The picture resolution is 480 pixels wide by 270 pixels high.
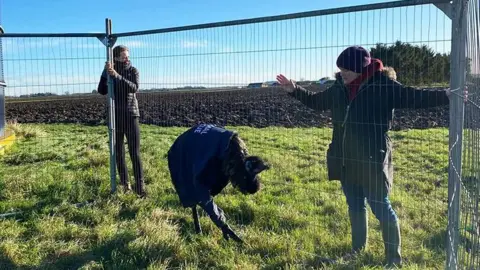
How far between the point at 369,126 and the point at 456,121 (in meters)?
0.66

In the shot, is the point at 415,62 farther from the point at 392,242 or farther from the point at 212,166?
the point at 212,166

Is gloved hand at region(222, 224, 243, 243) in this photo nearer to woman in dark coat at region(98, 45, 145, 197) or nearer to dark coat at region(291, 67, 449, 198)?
dark coat at region(291, 67, 449, 198)

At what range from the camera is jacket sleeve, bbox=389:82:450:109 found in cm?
354

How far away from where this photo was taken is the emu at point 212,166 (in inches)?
153

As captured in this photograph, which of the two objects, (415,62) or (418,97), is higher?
(415,62)

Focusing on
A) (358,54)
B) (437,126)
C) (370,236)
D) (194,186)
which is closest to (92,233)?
(194,186)

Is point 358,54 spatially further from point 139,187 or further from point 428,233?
point 139,187

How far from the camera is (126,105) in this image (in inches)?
242

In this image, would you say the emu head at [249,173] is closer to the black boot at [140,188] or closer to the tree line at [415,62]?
the tree line at [415,62]

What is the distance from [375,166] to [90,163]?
213 inches

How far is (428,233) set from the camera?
184 inches

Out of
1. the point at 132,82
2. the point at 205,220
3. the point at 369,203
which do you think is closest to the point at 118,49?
the point at 132,82

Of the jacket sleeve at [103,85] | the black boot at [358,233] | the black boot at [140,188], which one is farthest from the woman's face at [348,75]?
the jacket sleeve at [103,85]

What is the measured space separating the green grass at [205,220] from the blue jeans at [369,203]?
390 millimetres
